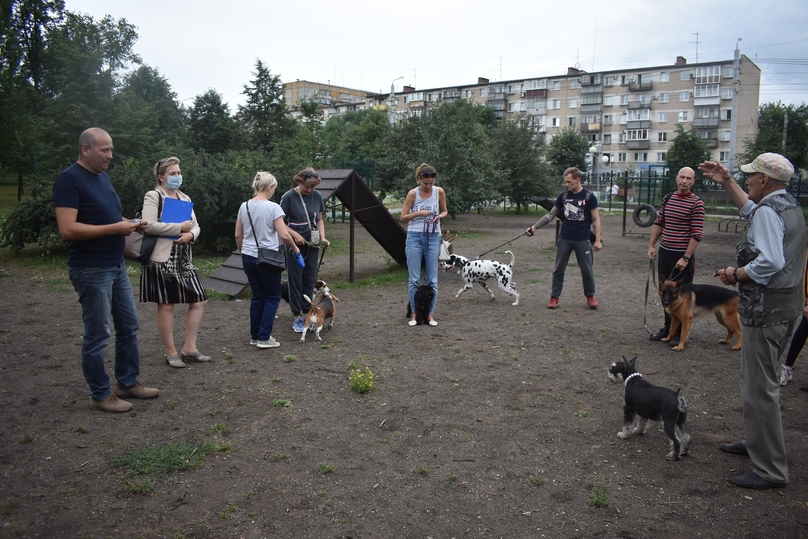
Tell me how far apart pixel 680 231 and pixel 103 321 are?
5.94 m

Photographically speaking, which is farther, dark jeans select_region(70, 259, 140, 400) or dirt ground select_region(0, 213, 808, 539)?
dark jeans select_region(70, 259, 140, 400)

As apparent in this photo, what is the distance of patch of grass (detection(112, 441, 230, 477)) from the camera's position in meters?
3.74

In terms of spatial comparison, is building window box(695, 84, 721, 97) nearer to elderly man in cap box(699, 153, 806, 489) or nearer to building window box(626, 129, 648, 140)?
building window box(626, 129, 648, 140)

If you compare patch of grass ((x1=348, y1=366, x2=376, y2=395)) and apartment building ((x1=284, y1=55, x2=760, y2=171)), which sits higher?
apartment building ((x1=284, y1=55, x2=760, y2=171))

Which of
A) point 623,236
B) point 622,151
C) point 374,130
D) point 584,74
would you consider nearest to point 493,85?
point 584,74

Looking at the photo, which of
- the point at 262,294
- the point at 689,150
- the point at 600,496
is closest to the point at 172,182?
the point at 262,294

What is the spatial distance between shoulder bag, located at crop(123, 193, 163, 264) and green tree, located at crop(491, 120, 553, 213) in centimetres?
2333

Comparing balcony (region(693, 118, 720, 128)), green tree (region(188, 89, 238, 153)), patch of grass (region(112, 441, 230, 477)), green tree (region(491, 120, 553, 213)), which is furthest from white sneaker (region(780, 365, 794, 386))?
balcony (region(693, 118, 720, 128))

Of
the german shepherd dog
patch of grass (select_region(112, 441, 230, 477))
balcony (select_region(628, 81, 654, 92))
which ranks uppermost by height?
balcony (select_region(628, 81, 654, 92))

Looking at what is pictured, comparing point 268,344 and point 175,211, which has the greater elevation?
point 175,211

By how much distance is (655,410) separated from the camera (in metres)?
4.03

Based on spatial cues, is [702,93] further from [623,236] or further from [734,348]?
[734,348]

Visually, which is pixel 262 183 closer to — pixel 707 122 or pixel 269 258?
pixel 269 258

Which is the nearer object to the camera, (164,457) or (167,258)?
(164,457)
